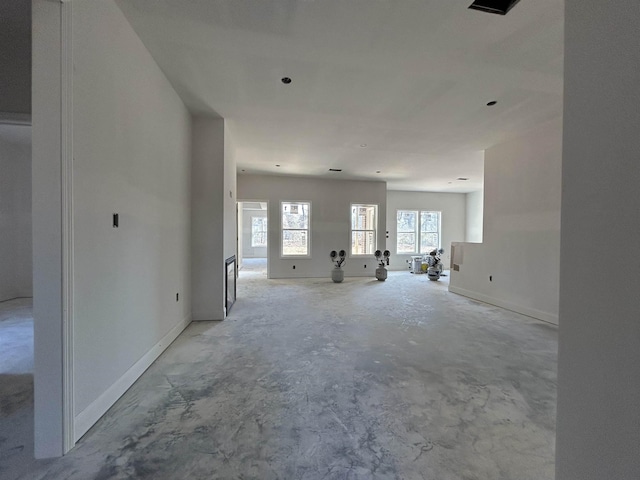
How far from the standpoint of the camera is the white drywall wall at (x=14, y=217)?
15.4 ft

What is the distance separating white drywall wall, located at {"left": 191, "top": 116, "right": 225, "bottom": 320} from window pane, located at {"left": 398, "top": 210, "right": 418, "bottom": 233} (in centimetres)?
764

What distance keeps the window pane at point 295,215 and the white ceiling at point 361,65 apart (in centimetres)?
327

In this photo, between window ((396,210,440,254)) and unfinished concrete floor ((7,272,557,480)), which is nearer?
unfinished concrete floor ((7,272,557,480))

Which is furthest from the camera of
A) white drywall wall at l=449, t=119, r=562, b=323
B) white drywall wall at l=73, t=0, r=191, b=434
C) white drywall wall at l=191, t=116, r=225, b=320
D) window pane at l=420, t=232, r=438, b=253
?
window pane at l=420, t=232, r=438, b=253

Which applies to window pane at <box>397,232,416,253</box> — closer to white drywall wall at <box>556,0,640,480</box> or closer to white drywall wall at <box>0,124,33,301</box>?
white drywall wall at <box>556,0,640,480</box>

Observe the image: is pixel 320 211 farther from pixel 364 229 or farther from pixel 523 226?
pixel 523 226

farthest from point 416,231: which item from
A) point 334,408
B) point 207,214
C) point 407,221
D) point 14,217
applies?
point 14,217

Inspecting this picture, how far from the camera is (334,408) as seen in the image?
75.7 inches

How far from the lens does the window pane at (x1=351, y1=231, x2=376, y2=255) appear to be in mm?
8367

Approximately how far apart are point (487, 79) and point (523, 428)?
3066mm

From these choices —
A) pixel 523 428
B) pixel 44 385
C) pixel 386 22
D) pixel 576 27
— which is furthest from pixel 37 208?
pixel 523 428

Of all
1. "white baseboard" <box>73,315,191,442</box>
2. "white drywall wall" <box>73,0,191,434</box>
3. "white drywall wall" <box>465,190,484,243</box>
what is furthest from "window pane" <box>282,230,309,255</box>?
"white drywall wall" <box>465,190,484,243</box>

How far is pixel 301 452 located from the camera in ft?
5.02

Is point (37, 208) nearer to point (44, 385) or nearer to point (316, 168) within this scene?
point (44, 385)
